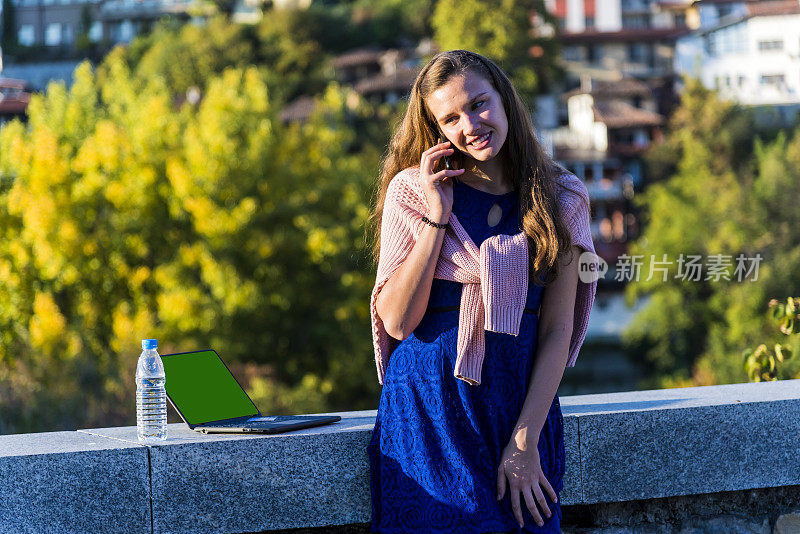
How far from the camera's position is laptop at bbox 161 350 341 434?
271 cm

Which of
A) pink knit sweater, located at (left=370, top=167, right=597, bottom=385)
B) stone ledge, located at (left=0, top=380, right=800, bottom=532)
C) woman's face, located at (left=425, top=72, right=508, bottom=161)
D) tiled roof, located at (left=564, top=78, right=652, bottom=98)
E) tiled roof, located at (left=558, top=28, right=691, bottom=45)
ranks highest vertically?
tiled roof, located at (left=558, top=28, right=691, bottom=45)

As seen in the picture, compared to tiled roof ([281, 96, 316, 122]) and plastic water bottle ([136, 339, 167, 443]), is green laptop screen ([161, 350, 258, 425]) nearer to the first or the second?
plastic water bottle ([136, 339, 167, 443])

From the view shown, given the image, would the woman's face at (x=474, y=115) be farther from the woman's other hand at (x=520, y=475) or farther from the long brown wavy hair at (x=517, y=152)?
the woman's other hand at (x=520, y=475)

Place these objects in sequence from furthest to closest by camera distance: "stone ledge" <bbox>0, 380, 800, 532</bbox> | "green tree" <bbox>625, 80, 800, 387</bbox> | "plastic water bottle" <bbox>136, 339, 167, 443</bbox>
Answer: "green tree" <bbox>625, 80, 800, 387</bbox>
"plastic water bottle" <bbox>136, 339, 167, 443</bbox>
"stone ledge" <bbox>0, 380, 800, 532</bbox>

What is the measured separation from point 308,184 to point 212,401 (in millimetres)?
22285

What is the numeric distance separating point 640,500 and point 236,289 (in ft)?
65.6

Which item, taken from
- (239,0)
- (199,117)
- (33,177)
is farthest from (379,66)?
(33,177)

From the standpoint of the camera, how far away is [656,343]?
35312mm

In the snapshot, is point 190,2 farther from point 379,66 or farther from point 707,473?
point 707,473

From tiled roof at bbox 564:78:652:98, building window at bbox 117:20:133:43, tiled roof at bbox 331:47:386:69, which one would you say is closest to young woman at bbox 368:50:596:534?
tiled roof at bbox 564:78:652:98

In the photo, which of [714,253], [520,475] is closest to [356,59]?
[714,253]

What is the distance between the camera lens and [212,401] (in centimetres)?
283

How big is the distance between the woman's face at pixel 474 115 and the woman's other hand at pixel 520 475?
64cm

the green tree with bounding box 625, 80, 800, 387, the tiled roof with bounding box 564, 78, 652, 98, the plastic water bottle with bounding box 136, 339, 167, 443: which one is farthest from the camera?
the tiled roof with bounding box 564, 78, 652, 98
